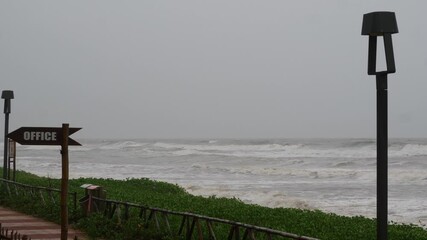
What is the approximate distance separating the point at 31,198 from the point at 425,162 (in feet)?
149

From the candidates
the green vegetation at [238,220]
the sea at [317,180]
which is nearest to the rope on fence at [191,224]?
the green vegetation at [238,220]

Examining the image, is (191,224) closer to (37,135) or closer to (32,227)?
(37,135)

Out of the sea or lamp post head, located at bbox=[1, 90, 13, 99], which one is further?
the sea

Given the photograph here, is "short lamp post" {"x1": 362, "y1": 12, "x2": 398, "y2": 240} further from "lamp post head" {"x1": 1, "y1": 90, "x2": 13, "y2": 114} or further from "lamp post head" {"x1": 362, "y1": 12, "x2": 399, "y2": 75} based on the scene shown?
"lamp post head" {"x1": 1, "y1": 90, "x2": 13, "y2": 114}

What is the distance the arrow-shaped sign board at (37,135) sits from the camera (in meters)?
9.74

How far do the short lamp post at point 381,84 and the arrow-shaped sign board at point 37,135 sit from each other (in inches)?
196

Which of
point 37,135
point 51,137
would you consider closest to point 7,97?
point 51,137

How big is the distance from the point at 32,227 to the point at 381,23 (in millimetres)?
10512

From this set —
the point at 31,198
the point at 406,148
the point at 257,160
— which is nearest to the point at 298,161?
the point at 257,160

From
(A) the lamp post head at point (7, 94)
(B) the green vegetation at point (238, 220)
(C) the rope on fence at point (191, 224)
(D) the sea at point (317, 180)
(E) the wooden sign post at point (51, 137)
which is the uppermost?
(A) the lamp post head at point (7, 94)

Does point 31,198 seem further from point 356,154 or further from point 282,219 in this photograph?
point 356,154

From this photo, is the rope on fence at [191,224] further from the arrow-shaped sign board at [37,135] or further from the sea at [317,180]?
the sea at [317,180]

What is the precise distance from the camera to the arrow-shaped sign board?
9.74m

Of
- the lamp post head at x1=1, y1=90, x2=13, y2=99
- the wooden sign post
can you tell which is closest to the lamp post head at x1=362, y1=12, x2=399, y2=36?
the wooden sign post
